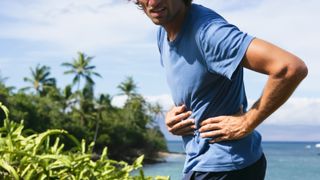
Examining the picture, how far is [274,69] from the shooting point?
1.90 metres

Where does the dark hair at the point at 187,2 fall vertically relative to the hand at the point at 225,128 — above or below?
above

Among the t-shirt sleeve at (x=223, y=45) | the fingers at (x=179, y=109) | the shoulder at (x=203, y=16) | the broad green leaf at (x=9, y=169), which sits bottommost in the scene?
the fingers at (x=179, y=109)

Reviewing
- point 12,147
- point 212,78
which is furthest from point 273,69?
point 12,147

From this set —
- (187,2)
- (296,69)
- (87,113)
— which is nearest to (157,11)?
(187,2)

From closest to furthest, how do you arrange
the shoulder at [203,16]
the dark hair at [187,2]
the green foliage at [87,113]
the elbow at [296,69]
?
the elbow at [296,69]
the shoulder at [203,16]
the dark hair at [187,2]
the green foliage at [87,113]

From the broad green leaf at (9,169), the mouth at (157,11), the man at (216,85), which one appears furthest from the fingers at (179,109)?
the broad green leaf at (9,169)

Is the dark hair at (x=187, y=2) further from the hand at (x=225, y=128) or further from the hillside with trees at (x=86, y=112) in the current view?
the hillside with trees at (x=86, y=112)

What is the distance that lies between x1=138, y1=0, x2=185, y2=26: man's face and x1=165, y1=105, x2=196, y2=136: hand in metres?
0.34

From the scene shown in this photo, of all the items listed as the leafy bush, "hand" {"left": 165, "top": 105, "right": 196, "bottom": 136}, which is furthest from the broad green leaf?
"hand" {"left": 165, "top": 105, "right": 196, "bottom": 136}

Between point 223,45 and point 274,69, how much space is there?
187 mm

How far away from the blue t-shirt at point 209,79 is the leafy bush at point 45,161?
0.37 metres

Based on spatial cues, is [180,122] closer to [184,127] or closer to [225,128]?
[184,127]

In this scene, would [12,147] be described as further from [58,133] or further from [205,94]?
[205,94]

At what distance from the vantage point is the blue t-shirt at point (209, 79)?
1.95 metres
